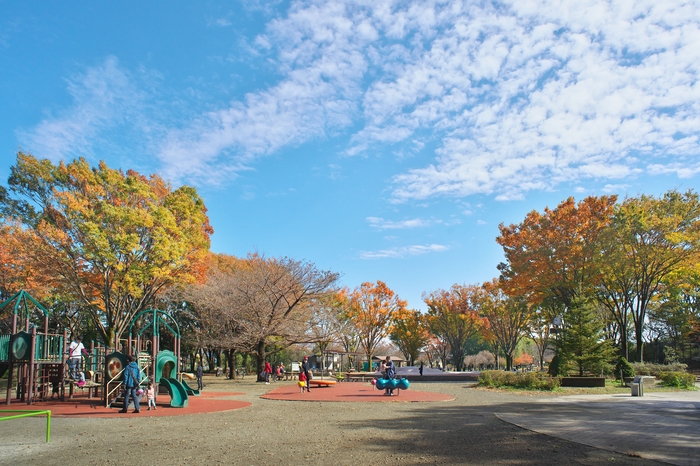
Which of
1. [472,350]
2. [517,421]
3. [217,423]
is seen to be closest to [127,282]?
[217,423]

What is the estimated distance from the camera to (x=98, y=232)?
22062mm

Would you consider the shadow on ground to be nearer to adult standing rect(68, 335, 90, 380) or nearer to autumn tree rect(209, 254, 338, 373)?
adult standing rect(68, 335, 90, 380)

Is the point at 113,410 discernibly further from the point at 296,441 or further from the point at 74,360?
the point at 296,441

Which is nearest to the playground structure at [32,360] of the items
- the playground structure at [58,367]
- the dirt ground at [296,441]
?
the playground structure at [58,367]

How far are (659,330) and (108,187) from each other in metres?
56.4

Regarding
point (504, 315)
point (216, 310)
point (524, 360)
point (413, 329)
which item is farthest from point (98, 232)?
point (524, 360)

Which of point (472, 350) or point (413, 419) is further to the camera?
point (472, 350)

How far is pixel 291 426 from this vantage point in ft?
36.0

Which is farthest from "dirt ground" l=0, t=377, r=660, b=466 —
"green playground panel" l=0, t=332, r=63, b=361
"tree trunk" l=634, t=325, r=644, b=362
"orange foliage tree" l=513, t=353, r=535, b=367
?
"orange foliage tree" l=513, t=353, r=535, b=367

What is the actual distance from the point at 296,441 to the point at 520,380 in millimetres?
15558

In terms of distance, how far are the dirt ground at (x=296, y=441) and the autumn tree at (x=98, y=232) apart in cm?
1153

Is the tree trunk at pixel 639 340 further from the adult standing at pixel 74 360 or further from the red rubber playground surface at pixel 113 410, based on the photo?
the adult standing at pixel 74 360

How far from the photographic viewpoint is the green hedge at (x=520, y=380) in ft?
67.4

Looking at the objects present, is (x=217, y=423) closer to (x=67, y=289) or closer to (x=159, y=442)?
(x=159, y=442)
